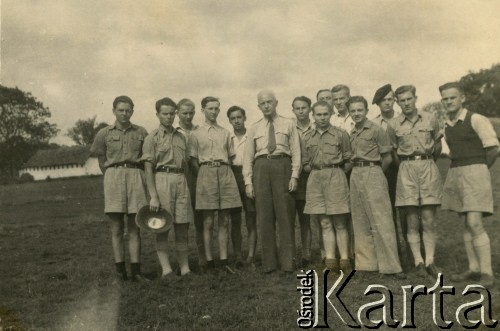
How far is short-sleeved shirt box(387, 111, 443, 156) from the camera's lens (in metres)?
5.36

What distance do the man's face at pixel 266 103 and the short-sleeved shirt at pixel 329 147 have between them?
596 millimetres

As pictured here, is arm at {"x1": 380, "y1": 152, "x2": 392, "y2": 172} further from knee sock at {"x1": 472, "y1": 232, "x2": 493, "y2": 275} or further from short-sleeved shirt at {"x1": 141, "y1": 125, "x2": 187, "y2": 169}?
short-sleeved shirt at {"x1": 141, "y1": 125, "x2": 187, "y2": 169}

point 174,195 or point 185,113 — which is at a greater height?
point 185,113

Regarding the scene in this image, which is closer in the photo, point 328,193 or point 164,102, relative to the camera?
point 328,193

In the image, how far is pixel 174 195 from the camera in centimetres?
567

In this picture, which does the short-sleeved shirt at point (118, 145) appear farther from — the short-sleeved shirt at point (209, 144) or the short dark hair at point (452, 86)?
the short dark hair at point (452, 86)

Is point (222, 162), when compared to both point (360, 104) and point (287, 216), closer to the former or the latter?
point (287, 216)

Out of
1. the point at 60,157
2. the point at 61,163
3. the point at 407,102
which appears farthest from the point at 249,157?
the point at 60,157

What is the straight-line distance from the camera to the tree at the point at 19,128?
44719mm

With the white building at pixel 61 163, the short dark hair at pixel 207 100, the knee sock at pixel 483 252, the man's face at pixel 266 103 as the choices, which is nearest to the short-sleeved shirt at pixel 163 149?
the short dark hair at pixel 207 100

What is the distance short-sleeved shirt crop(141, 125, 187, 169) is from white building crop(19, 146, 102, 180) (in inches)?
2131

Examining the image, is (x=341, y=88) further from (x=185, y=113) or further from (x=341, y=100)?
(x=185, y=113)

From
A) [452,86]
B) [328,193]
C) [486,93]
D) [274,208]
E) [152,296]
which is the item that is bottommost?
[152,296]

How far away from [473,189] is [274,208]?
2195 mm
